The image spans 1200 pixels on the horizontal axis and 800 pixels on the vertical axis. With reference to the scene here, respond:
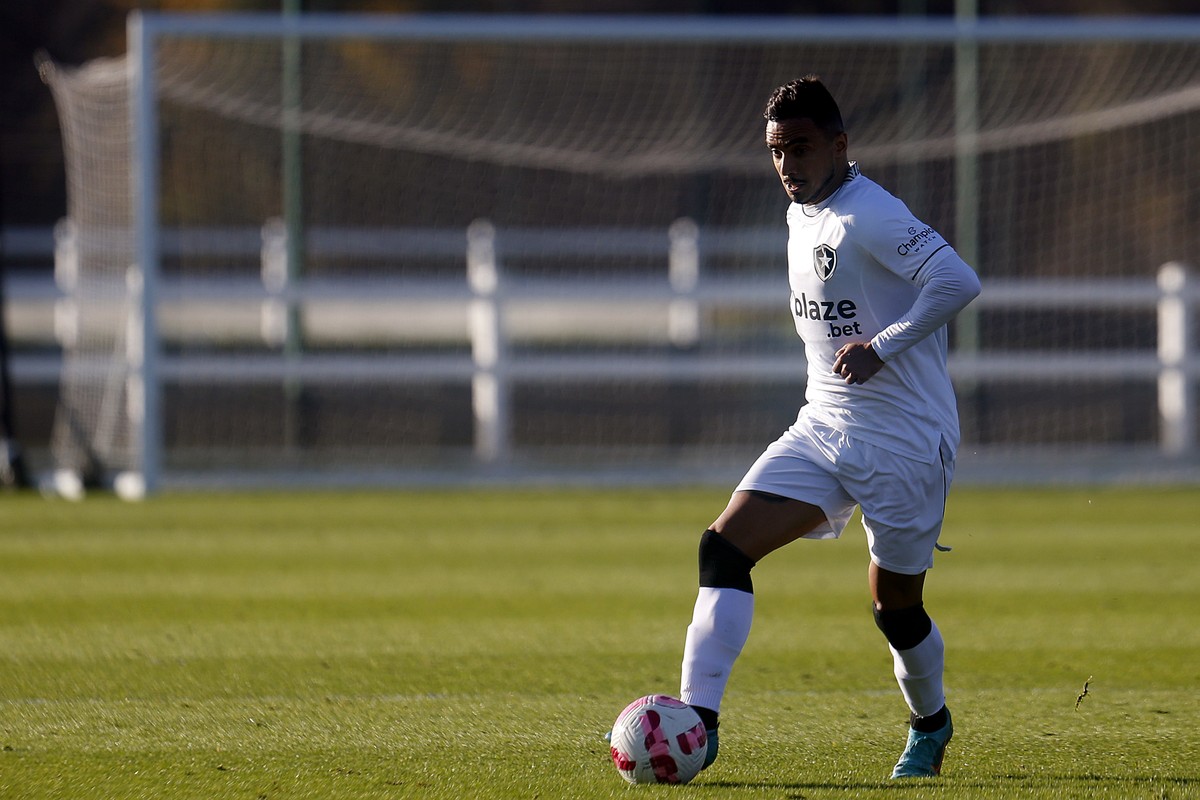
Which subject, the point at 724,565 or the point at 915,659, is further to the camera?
the point at 915,659

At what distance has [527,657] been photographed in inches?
248

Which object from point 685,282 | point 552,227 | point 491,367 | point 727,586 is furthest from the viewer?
point 552,227

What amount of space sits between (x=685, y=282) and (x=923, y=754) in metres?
10.5

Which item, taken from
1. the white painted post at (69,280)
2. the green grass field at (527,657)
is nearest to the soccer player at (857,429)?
the green grass field at (527,657)

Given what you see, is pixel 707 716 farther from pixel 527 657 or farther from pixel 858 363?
pixel 527 657

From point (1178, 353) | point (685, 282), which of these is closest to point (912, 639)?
point (685, 282)

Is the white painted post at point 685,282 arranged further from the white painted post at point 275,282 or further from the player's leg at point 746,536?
the player's leg at point 746,536

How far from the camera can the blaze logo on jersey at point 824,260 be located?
174 inches

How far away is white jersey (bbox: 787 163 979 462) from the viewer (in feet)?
14.1

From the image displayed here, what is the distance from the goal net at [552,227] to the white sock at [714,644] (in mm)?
8378

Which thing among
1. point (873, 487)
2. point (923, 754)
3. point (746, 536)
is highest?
point (873, 487)

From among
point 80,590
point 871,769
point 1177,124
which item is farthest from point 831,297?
point 1177,124

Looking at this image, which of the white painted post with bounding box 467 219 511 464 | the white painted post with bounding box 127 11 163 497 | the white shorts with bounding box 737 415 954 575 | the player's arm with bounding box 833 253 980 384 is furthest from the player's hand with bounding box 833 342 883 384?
the white painted post with bounding box 467 219 511 464

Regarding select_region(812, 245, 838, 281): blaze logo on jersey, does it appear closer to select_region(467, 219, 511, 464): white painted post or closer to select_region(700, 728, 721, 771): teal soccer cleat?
select_region(700, 728, 721, 771): teal soccer cleat
